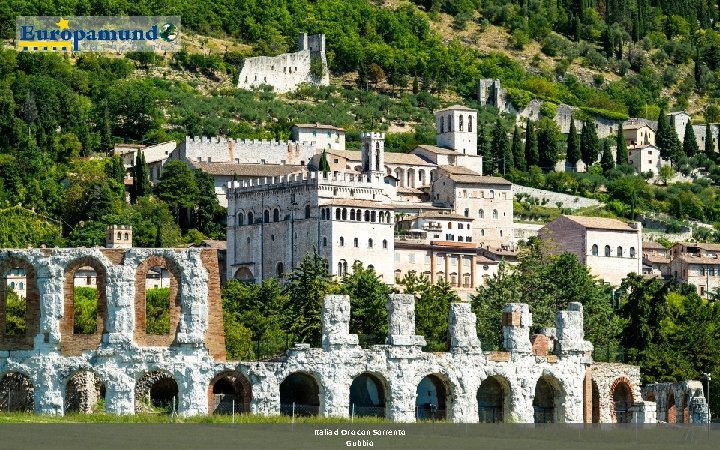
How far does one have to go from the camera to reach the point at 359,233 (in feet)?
395

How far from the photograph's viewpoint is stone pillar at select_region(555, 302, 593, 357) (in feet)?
218

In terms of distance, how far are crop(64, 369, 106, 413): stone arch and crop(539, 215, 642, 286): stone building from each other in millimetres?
72320

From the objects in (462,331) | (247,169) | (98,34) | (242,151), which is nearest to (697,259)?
(247,169)

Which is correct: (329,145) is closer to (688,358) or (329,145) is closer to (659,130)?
(659,130)

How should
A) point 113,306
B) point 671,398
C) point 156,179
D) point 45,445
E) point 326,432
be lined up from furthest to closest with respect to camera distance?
point 156,179 < point 671,398 < point 113,306 < point 326,432 < point 45,445

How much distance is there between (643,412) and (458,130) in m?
93.1

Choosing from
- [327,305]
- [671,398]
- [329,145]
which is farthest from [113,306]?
[329,145]

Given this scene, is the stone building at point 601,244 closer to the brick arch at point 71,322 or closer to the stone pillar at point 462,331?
the stone pillar at point 462,331

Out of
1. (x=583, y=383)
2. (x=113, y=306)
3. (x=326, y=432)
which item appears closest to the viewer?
(x=326, y=432)

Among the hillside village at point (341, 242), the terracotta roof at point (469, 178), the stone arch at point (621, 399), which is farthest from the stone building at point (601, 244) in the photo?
the stone arch at point (621, 399)

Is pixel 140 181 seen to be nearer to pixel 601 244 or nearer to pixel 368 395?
pixel 601 244

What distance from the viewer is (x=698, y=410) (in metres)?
70.4

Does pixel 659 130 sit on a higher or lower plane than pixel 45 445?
higher

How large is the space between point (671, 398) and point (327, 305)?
17.4 metres
